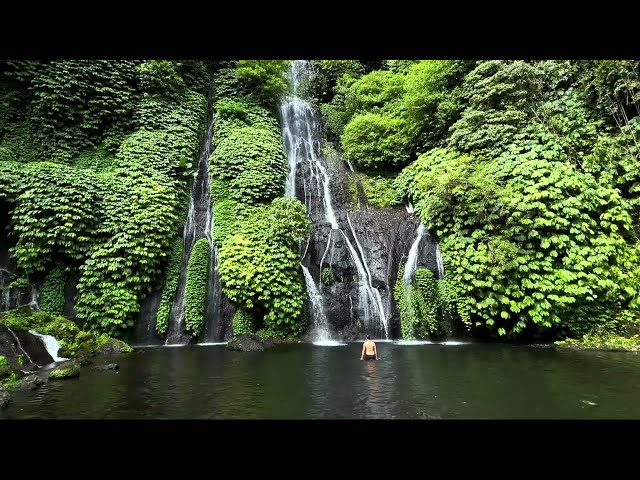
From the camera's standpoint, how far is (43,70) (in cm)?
1496

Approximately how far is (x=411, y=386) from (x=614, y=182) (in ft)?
30.2

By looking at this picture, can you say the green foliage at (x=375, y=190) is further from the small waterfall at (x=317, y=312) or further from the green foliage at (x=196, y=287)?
the green foliage at (x=196, y=287)

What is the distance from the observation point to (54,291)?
12.3 m

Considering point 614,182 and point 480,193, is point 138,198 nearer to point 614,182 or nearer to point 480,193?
point 480,193

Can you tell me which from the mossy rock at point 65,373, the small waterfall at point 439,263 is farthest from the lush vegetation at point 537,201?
the mossy rock at point 65,373

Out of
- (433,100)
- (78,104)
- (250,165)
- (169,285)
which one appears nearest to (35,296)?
(169,285)

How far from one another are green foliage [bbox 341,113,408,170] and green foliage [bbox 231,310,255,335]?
8854mm

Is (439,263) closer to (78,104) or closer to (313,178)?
(313,178)

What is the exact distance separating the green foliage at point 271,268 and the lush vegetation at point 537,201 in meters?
3.67

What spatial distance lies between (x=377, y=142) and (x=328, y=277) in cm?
724

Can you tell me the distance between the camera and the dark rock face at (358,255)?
1307cm

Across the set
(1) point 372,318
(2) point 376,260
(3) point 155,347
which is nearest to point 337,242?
(2) point 376,260

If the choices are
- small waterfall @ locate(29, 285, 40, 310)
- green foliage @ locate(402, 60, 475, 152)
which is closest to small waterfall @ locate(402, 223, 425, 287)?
green foliage @ locate(402, 60, 475, 152)

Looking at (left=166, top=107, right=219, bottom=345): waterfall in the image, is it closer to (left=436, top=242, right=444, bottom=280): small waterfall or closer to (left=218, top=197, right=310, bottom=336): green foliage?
(left=218, top=197, right=310, bottom=336): green foliage
